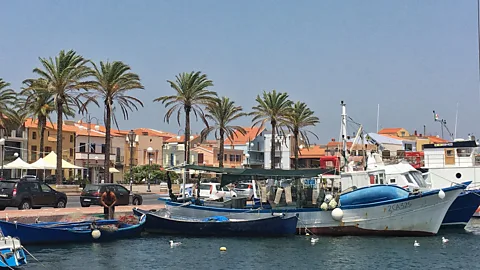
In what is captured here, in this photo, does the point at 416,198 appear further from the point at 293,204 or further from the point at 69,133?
the point at 69,133

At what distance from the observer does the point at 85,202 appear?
34.0 m

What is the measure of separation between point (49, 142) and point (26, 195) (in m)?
49.0

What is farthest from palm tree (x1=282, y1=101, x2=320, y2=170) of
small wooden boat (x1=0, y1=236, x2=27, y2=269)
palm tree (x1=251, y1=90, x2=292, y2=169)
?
small wooden boat (x1=0, y1=236, x2=27, y2=269)

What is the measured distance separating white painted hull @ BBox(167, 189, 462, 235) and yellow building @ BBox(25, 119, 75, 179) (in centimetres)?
5287

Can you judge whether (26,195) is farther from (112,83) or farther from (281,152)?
(281,152)

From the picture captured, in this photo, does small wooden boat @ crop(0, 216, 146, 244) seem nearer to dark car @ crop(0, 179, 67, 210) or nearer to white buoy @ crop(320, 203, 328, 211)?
dark car @ crop(0, 179, 67, 210)

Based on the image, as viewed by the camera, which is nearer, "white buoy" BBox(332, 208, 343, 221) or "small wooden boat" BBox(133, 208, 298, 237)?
"small wooden boat" BBox(133, 208, 298, 237)

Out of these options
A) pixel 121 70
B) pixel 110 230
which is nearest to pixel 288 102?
pixel 121 70

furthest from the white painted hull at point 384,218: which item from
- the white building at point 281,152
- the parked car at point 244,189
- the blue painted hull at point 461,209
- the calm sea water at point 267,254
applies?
the white building at point 281,152

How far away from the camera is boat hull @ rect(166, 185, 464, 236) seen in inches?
1061

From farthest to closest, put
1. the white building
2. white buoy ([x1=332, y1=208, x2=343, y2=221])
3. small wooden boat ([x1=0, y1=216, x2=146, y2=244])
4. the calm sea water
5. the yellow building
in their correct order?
the white building
the yellow building
white buoy ([x1=332, y1=208, x2=343, y2=221])
small wooden boat ([x1=0, y1=216, x2=146, y2=244])
the calm sea water

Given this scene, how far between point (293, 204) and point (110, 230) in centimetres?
872

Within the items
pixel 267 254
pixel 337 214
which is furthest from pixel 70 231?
pixel 337 214

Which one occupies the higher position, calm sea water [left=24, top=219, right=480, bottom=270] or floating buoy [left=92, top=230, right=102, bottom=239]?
floating buoy [left=92, top=230, right=102, bottom=239]
